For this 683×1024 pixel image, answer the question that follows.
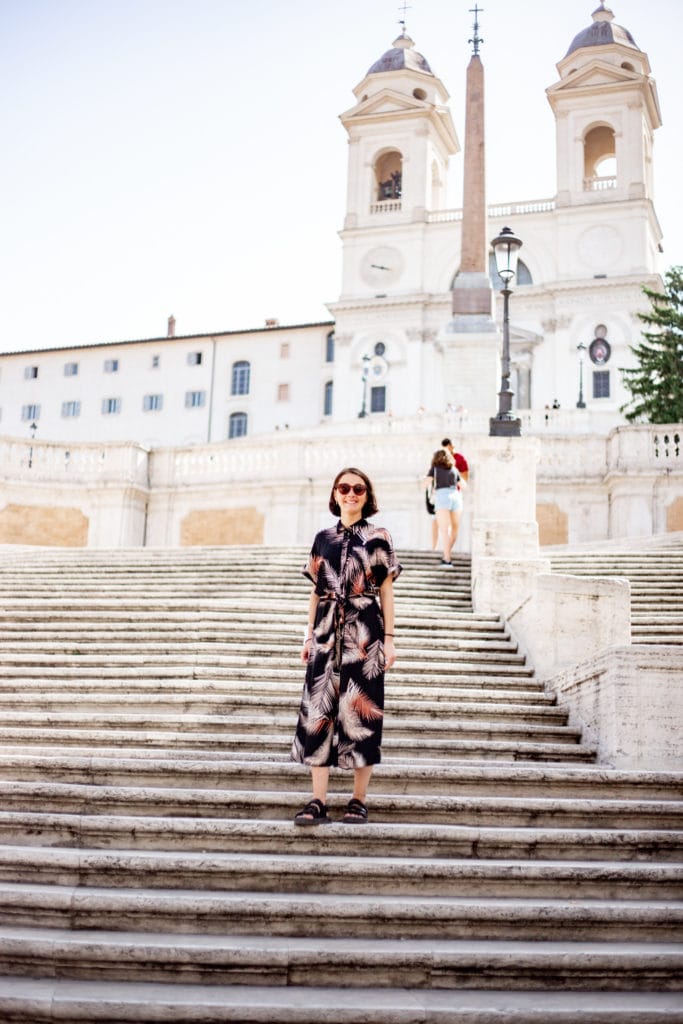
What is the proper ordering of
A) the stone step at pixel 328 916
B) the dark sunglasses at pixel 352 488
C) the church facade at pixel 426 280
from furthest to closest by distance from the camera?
the church facade at pixel 426 280
the dark sunglasses at pixel 352 488
the stone step at pixel 328 916

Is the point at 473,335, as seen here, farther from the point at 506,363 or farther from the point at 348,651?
the point at 348,651

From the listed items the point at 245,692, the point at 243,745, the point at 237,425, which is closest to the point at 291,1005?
the point at 243,745

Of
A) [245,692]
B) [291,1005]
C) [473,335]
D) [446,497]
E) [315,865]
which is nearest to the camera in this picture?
[291,1005]

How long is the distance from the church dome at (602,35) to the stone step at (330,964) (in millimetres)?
60572

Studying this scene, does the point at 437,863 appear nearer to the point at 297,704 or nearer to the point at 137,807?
the point at 137,807

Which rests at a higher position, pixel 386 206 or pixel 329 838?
pixel 386 206

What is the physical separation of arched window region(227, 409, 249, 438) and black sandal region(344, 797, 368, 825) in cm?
5998

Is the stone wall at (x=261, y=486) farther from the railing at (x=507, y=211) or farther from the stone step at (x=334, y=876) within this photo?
the railing at (x=507, y=211)

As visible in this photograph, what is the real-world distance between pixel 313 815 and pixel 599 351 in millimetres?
51065

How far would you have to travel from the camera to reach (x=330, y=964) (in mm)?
4863

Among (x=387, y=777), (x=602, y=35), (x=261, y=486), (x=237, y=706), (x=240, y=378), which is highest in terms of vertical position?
(x=602, y=35)

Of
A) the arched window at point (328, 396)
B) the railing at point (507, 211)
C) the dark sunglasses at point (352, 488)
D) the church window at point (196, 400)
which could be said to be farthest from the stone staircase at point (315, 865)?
the church window at point (196, 400)

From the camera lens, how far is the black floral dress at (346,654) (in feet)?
18.9

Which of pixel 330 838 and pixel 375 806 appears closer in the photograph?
pixel 330 838
